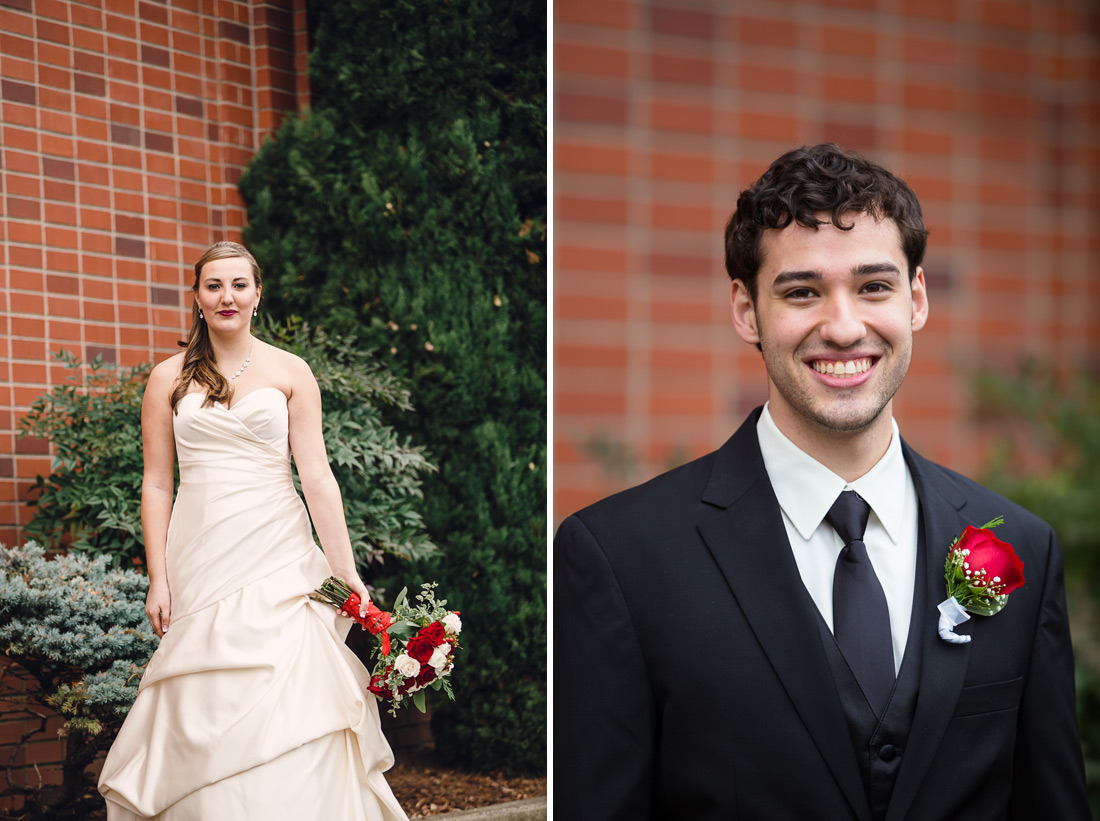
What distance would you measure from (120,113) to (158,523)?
1.03 metres

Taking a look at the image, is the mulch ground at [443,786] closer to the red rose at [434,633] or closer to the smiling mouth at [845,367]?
the red rose at [434,633]

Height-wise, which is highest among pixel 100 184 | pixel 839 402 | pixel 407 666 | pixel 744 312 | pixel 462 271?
pixel 100 184

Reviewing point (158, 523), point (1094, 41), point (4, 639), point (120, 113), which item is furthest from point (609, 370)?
point (1094, 41)

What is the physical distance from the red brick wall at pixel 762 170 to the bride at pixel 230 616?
30.6 inches

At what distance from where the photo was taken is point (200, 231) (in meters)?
2.64

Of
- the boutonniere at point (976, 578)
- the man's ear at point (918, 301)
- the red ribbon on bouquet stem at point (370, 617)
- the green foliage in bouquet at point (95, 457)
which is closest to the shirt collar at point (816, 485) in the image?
the boutonniere at point (976, 578)

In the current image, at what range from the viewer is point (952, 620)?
1672 mm

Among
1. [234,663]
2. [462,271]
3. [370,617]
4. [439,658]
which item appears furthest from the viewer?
[462,271]

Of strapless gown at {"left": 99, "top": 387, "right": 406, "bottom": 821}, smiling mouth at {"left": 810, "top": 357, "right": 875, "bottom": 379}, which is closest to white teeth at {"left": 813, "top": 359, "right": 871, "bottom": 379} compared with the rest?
smiling mouth at {"left": 810, "top": 357, "right": 875, "bottom": 379}

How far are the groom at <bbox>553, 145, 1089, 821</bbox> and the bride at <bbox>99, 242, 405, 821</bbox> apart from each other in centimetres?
95

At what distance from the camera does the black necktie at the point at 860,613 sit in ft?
5.37

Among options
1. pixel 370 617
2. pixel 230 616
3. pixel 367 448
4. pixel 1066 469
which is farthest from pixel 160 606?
pixel 1066 469

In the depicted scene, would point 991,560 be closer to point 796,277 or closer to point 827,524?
point 827,524

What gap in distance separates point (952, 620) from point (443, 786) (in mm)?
1873
